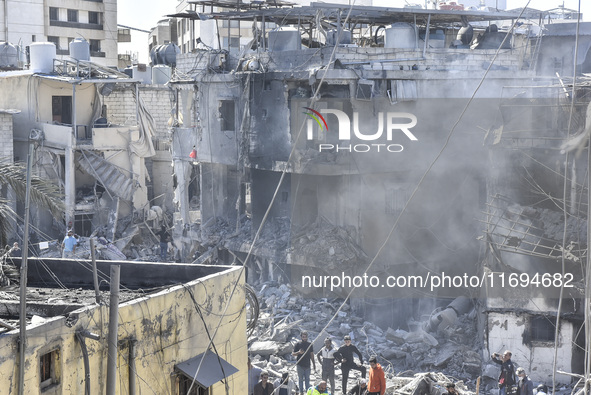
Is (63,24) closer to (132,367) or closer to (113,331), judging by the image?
(132,367)

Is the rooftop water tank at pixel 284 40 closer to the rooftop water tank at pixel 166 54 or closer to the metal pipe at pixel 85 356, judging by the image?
the rooftop water tank at pixel 166 54

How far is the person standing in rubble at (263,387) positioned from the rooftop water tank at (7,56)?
75.8ft

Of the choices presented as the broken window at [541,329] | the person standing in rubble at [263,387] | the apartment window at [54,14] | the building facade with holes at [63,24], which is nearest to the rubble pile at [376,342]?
the broken window at [541,329]

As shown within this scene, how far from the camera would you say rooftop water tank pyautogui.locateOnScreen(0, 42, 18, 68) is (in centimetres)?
Answer: 3309

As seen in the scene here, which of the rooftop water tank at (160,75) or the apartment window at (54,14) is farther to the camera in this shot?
the apartment window at (54,14)

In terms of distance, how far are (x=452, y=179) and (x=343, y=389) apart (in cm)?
885

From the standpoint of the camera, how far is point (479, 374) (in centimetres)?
1722

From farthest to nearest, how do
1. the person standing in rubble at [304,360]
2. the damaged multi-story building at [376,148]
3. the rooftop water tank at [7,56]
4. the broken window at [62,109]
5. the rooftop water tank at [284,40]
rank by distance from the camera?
the rooftop water tank at [7,56] < the broken window at [62,109] < the rooftop water tank at [284,40] < the damaged multi-story building at [376,148] < the person standing in rubble at [304,360]

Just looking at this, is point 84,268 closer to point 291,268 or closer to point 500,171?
point 500,171

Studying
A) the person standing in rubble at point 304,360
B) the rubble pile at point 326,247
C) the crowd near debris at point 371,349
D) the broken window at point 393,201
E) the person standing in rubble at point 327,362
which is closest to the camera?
the person standing in rubble at point 304,360

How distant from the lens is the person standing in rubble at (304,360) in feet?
49.2

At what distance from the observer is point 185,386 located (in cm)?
1105

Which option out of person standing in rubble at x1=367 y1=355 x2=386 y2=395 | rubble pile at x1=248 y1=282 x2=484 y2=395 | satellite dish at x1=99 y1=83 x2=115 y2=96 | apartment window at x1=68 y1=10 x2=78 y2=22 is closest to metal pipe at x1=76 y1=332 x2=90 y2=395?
person standing in rubble at x1=367 y1=355 x2=386 y2=395

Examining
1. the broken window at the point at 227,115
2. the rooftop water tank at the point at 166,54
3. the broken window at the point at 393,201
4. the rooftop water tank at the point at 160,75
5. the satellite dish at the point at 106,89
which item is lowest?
Answer: the broken window at the point at 393,201
